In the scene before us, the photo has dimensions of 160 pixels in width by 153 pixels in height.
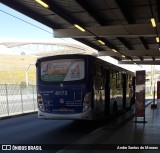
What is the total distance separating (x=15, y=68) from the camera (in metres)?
71.8

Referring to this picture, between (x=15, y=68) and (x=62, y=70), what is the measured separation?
198 feet

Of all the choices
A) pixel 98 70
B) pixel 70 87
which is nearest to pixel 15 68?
pixel 98 70

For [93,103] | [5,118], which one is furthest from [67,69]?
[5,118]

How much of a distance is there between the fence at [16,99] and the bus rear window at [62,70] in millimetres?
6885

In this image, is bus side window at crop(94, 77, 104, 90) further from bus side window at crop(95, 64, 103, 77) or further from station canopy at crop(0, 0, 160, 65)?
station canopy at crop(0, 0, 160, 65)

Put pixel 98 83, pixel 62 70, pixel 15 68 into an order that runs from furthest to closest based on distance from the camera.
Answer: pixel 15 68 < pixel 98 83 < pixel 62 70

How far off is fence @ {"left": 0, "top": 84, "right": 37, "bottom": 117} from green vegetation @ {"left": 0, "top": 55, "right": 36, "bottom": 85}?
122 ft

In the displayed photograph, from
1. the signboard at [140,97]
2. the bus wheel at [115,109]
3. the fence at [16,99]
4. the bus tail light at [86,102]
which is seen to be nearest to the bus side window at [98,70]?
the bus tail light at [86,102]

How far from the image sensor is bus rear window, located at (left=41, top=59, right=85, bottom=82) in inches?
505

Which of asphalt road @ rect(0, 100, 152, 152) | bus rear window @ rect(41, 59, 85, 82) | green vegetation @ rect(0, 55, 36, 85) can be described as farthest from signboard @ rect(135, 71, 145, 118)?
green vegetation @ rect(0, 55, 36, 85)

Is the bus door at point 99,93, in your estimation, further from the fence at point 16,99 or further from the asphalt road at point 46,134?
the fence at point 16,99

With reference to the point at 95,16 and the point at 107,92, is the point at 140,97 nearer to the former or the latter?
the point at 107,92

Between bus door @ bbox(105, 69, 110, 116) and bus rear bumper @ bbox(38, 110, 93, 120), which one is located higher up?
bus door @ bbox(105, 69, 110, 116)

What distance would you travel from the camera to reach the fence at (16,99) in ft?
65.5
